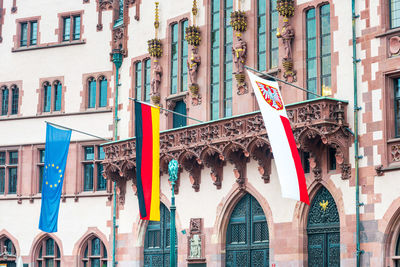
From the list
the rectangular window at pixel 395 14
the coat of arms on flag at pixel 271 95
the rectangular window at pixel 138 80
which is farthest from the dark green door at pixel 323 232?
the rectangular window at pixel 138 80

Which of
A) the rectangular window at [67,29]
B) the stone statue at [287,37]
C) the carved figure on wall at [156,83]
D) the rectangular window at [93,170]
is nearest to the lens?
the stone statue at [287,37]

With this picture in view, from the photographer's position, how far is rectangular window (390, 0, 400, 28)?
112 ft

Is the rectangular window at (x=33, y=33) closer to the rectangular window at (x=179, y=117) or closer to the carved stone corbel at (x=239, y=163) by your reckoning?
the rectangular window at (x=179, y=117)

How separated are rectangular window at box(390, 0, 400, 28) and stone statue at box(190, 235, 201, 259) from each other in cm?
1298

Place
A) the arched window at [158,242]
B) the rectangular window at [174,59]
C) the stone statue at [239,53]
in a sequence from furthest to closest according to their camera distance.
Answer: the rectangular window at [174,59] < the arched window at [158,242] < the stone statue at [239,53]

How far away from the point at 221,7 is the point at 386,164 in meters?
12.2

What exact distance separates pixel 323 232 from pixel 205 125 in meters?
7.15

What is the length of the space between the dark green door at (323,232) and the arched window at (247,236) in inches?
98.8

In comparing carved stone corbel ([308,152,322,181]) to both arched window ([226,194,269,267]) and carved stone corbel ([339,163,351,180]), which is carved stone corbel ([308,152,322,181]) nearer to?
carved stone corbel ([339,163,351,180])

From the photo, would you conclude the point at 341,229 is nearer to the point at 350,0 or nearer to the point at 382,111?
the point at 382,111

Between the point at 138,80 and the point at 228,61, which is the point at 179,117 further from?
the point at 228,61

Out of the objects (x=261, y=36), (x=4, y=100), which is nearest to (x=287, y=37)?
(x=261, y=36)

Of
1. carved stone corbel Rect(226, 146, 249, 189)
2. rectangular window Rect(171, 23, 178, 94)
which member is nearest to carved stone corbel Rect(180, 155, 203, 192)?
carved stone corbel Rect(226, 146, 249, 189)

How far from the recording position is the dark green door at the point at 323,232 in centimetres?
3541
